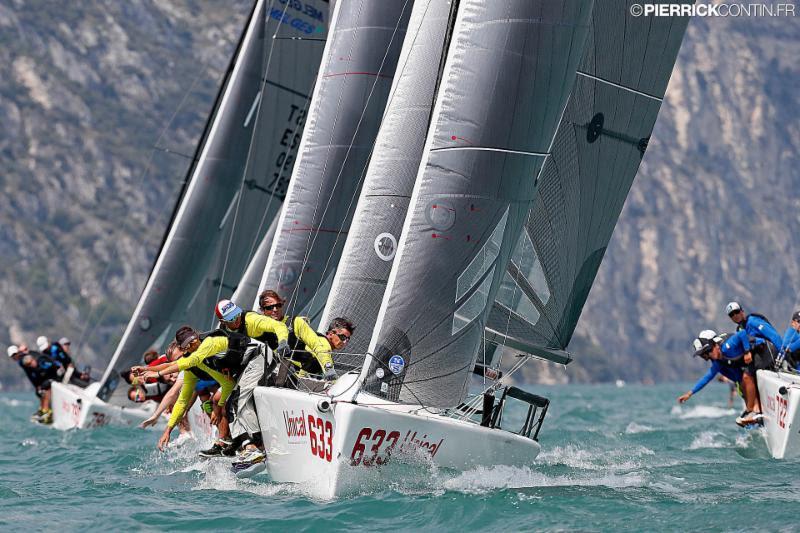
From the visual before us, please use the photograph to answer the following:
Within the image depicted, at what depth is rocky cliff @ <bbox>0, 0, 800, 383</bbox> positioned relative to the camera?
125438 millimetres

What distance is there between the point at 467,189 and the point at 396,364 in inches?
59.7

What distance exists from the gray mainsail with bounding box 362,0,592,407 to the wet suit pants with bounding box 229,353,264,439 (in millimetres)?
980

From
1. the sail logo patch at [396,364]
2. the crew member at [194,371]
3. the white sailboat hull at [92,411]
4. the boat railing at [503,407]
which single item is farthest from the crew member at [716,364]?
the white sailboat hull at [92,411]

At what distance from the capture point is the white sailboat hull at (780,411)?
1329cm

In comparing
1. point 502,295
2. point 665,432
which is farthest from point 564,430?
point 502,295

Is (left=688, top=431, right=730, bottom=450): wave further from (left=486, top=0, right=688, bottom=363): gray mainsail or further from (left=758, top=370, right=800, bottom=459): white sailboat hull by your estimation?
(left=486, top=0, right=688, bottom=363): gray mainsail

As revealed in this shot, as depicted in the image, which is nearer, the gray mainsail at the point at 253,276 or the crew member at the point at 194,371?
the crew member at the point at 194,371

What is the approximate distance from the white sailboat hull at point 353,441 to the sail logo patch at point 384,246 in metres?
2.35

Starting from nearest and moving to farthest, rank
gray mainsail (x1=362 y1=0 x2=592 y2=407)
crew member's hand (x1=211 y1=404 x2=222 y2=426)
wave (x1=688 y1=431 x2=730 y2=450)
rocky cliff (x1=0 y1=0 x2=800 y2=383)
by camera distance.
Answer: gray mainsail (x1=362 y1=0 x2=592 y2=407) → crew member's hand (x1=211 y1=404 x2=222 y2=426) → wave (x1=688 y1=431 x2=730 y2=450) → rocky cliff (x1=0 y1=0 x2=800 y2=383)

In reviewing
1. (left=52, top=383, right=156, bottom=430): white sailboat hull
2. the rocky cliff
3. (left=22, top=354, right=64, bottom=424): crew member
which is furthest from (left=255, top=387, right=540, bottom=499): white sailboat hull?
the rocky cliff

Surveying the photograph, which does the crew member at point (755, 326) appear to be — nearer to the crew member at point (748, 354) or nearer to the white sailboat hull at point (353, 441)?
the crew member at point (748, 354)

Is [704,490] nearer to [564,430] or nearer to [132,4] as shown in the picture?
[564,430]

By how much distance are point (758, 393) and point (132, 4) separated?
144827 millimetres

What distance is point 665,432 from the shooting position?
2062cm
